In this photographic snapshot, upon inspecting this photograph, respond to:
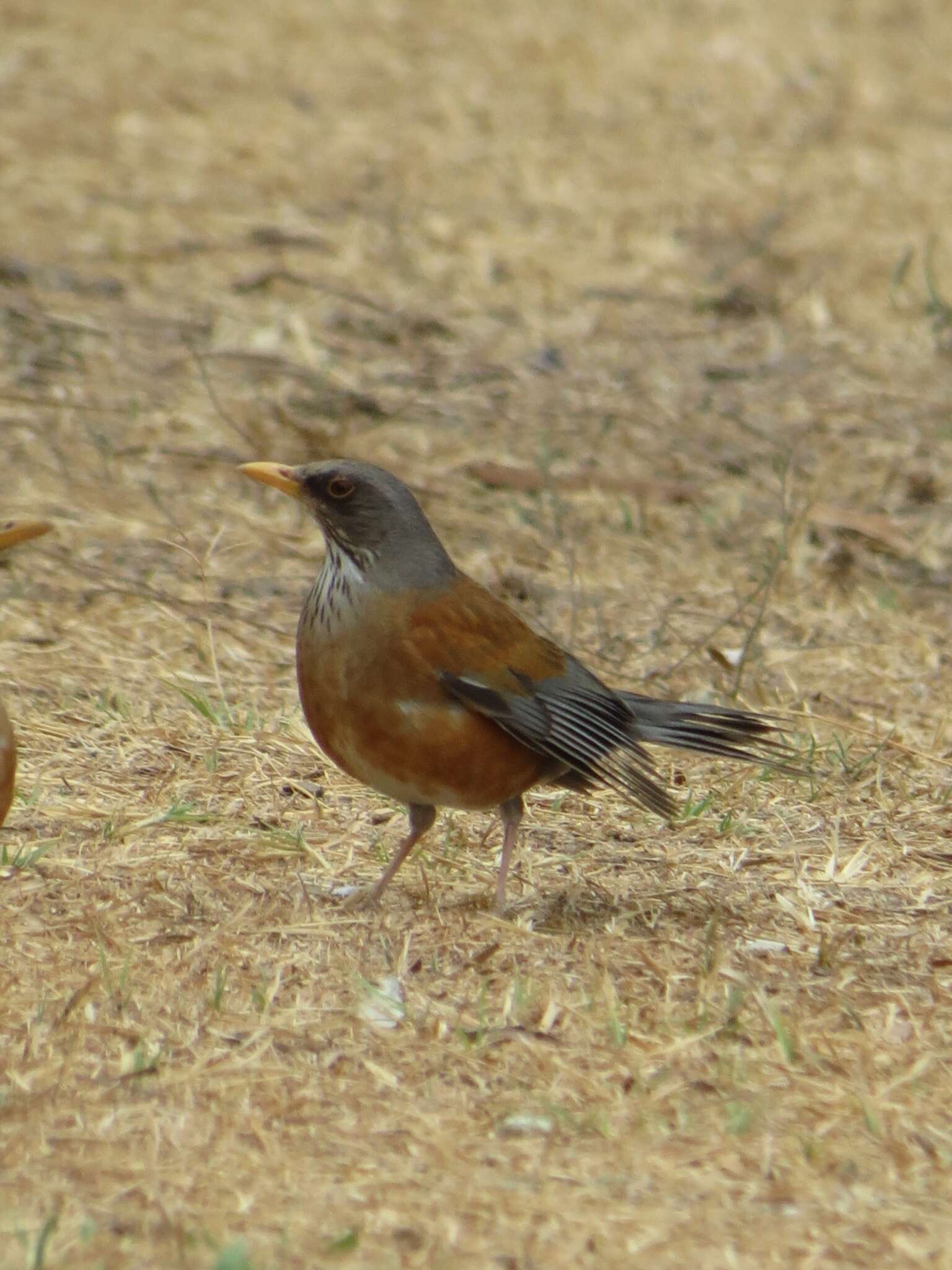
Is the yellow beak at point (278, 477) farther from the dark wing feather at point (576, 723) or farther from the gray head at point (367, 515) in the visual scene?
the dark wing feather at point (576, 723)

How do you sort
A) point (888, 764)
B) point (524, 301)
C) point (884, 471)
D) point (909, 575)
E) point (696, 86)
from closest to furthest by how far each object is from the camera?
point (888, 764), point (909, 575), point (884, 471), point (524, 301), point (696, 86)

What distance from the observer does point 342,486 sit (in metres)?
5.24

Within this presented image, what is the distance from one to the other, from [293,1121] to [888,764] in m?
2.80

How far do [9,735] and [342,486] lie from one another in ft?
3.58

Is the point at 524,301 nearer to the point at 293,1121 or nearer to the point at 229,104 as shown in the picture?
the point at 229,104

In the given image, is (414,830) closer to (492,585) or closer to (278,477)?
(278,477)

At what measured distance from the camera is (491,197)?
11.8m

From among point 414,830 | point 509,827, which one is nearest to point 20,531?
point 414,830

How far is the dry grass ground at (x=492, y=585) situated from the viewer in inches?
154

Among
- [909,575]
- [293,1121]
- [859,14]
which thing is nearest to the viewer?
[293,1121]

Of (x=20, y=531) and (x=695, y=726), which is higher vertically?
(x=20, y=531)

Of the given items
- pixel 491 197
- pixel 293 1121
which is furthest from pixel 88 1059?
pixel 491 197

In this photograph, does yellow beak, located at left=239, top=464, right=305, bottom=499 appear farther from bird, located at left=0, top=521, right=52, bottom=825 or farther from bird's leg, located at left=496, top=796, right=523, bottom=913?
bird's leg, located at left=496, top=796, right=523, bottom=913

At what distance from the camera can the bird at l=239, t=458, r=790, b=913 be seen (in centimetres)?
492
